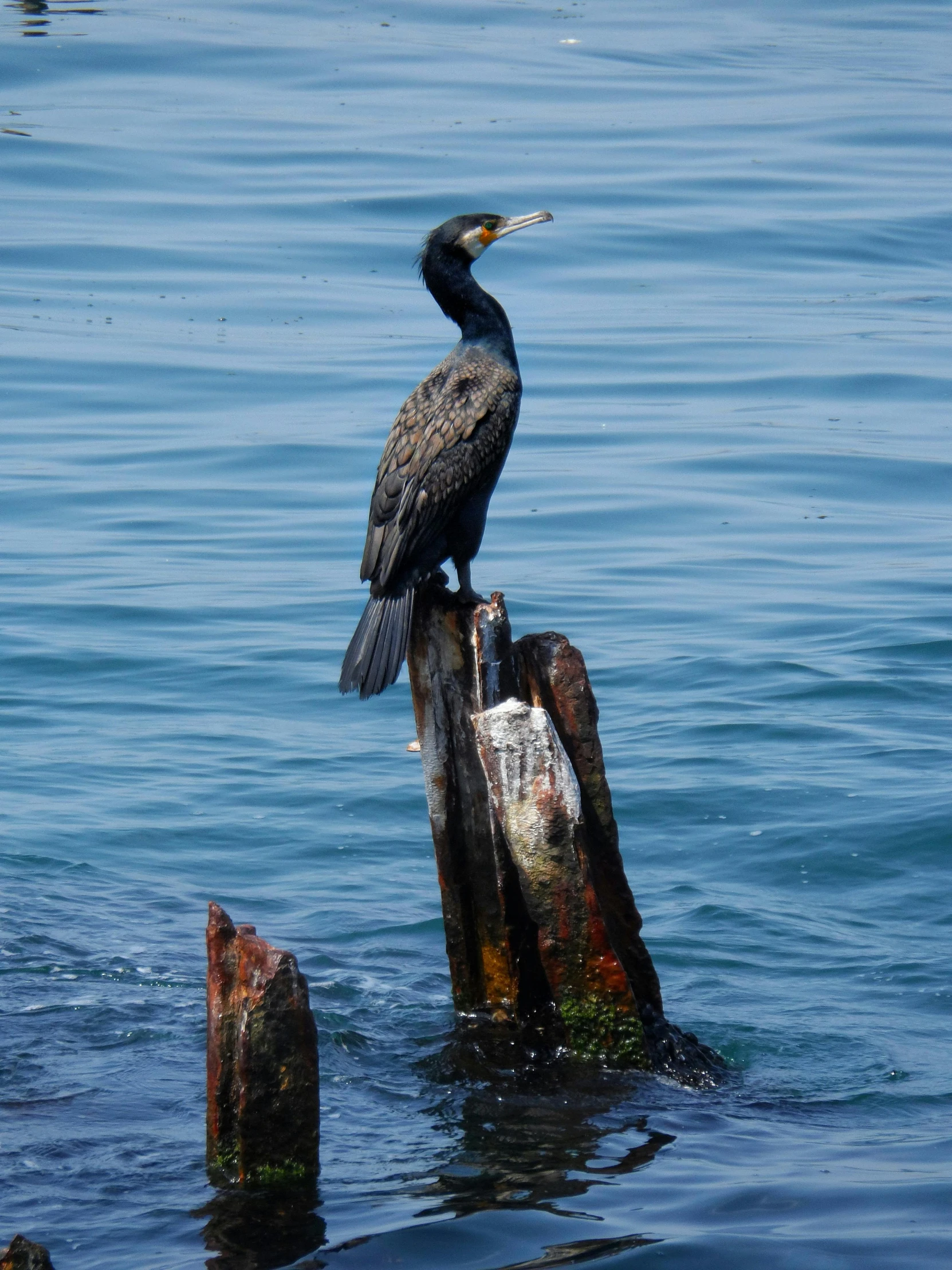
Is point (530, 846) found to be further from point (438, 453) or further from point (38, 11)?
point (38, 11)

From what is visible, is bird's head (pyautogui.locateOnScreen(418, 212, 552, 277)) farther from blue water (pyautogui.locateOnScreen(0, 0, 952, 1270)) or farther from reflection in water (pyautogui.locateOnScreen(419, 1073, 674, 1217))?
reflection in water (pyautogui.locateOnScreen(419, 1073, 674, 1217))

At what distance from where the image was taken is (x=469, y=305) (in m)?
5.98

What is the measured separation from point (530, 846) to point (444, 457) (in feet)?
5.14

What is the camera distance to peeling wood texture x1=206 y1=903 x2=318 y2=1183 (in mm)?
3893

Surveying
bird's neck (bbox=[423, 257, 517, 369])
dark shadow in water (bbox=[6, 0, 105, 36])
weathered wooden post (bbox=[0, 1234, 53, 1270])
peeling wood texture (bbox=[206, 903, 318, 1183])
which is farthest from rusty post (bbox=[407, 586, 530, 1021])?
dark shadow in water (bbox=[6, 0, 105, 36])

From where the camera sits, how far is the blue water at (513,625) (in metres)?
4.46

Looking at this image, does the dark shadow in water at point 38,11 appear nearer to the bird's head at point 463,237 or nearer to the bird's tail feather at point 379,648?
the bird's head at point 463,237

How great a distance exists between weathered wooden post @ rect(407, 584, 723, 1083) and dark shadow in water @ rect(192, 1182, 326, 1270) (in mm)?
962

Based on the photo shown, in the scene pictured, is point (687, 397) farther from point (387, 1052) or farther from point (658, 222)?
point (387, 1052)

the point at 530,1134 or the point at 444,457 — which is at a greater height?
the point at 444,457

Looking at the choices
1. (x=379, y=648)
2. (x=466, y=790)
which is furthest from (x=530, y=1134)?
(x=379, y=648)

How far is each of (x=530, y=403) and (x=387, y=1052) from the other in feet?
31.9

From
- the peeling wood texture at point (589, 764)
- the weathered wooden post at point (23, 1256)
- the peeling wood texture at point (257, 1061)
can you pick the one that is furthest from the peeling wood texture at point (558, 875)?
the weathered wooden post at point (23, 1256)

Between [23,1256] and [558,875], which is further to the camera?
[558,875]
